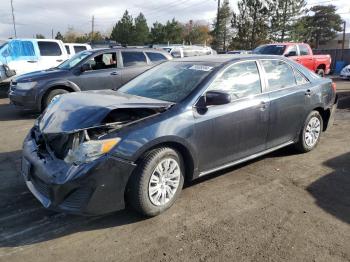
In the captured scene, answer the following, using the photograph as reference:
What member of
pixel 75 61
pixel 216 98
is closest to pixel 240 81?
pixel 216 98

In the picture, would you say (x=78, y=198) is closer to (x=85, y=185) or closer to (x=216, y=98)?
(x=85, y=185)

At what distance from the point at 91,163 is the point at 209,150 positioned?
1.48m

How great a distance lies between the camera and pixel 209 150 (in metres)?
4.50

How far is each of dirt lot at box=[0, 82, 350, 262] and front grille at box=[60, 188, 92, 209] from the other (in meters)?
0.33

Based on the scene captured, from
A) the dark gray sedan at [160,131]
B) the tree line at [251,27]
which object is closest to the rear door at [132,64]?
the dark gray sedan at [160,131]

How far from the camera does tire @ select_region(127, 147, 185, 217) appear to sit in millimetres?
3840

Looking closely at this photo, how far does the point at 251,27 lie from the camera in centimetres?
4706

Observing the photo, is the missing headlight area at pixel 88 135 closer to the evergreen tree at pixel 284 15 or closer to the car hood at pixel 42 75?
the car hood at pixel 42 75

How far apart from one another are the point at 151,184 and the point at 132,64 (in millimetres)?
7169

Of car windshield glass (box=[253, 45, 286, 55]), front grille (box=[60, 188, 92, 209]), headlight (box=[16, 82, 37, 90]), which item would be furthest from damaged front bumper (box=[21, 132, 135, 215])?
car windshield glass (box=[253, 45, 286, 55])

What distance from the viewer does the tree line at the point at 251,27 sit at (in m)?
46.3

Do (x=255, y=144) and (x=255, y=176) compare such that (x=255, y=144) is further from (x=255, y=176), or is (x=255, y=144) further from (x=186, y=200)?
(x=186, y=200)

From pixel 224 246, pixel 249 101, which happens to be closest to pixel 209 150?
pixel 249 101

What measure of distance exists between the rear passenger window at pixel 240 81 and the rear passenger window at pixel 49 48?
38.5 ft
